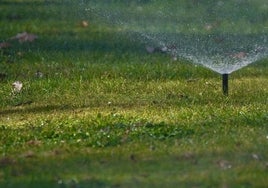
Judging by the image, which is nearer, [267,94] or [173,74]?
[267,94]

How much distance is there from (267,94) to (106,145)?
2.33 m

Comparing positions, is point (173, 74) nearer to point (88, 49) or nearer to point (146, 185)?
point (88, 49)

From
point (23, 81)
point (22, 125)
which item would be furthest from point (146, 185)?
point (23, 81)

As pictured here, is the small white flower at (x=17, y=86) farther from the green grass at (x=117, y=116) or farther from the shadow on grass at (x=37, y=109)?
the shadow on grass at (x=37, y=109)

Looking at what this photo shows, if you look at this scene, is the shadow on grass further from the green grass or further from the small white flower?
the small white flower

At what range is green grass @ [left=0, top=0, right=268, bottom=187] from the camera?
20.5 feet

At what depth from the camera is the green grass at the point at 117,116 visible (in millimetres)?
6246

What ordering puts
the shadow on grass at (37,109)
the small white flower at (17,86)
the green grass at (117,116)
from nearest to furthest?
1. the green grass at (117,116)
2. the shadow on grass at (37,109)
3. the small white flower at (17,86)

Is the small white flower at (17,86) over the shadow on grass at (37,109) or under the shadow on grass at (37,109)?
under

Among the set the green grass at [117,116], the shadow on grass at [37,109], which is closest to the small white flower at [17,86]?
the green grass at [117,116]

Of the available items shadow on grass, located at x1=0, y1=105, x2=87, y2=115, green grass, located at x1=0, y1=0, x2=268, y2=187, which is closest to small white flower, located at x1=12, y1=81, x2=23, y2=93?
green grass, located at x1=0, y1=0, x2=268, y2=187

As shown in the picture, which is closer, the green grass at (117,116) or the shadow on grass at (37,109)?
the green grass at (117,116)

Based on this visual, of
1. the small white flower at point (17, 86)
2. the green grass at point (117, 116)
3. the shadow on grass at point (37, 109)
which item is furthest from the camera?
the small white flower at point (17, 86)

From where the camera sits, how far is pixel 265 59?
34.5 feet
